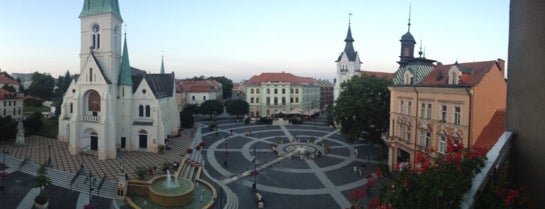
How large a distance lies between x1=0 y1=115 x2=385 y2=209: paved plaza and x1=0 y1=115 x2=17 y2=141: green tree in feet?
5.57

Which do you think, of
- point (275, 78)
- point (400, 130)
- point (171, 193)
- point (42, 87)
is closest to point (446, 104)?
point (400, 130)

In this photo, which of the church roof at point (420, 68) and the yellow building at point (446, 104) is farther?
the church roof at point (420, 68)

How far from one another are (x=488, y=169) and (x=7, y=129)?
153ft

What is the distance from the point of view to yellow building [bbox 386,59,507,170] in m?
21.1

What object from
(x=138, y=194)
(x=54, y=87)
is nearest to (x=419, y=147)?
(x=138, y=194)

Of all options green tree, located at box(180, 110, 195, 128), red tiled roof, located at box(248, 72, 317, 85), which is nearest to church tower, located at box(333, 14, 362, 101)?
red tiled roof, located at box(248, 72, 317, 85)

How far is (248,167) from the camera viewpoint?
32.9 metres

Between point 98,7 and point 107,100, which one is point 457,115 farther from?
point 98,7

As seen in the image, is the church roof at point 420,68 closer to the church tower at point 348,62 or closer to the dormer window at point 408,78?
the dormer window at point 408,78

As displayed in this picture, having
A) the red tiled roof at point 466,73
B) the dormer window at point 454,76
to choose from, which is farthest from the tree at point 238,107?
the dormer window at point 454,76

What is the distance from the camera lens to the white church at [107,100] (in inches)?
1379

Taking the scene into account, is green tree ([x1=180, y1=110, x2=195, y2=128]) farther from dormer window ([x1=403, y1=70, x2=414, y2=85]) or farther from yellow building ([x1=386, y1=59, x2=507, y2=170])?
dormer window ([x1=403, y1=70, x2=414, y2=85])

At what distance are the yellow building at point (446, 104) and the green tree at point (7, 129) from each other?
41322 mm

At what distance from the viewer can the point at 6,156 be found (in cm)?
3178
